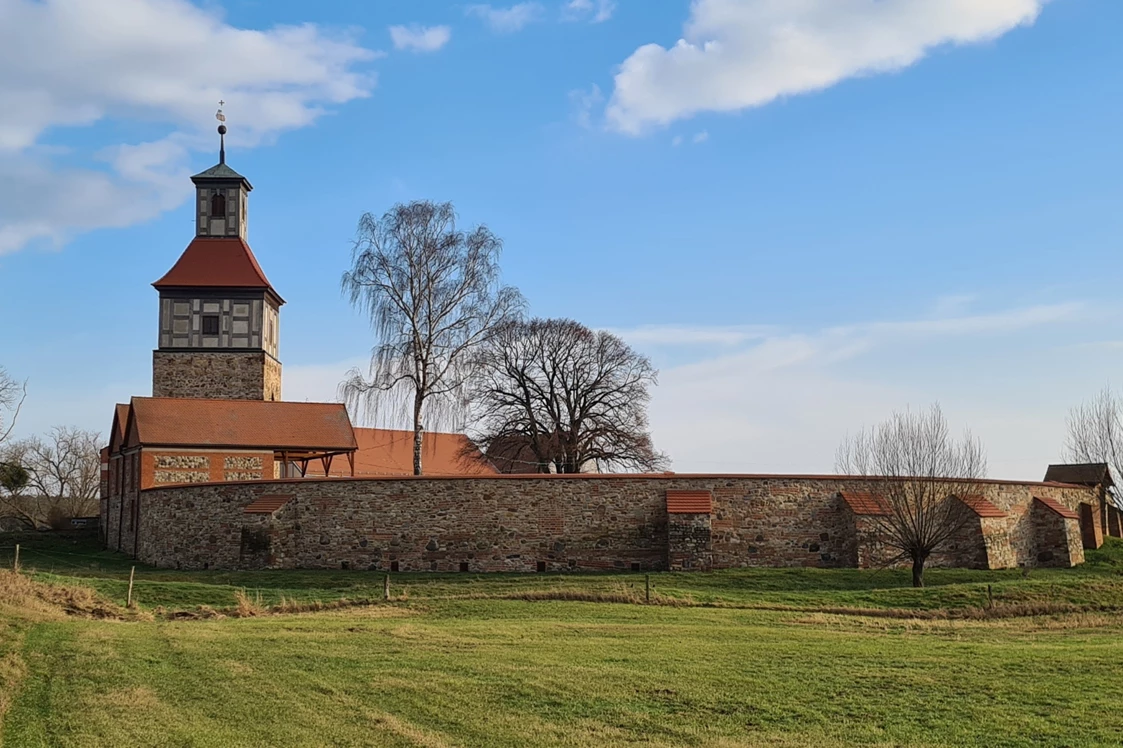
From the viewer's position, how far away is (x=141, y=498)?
105 feet

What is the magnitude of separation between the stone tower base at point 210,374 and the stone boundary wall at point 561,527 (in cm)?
1535

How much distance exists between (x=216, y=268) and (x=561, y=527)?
76.7 feet

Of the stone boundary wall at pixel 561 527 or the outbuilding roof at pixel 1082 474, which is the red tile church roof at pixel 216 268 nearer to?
the stone boundary wall at pixel 561 527

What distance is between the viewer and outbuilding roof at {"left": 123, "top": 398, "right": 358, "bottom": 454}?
34.2 metres

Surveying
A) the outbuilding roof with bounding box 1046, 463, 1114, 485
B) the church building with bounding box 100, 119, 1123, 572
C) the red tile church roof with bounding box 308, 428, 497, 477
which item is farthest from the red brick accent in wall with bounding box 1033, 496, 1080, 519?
the red tile church roof with bounding box 308, 428, 497, 477

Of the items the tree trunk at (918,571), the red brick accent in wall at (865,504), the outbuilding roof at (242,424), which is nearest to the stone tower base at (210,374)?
the outbuilding roof at (242,424)

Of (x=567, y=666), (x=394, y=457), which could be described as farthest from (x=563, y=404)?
(x=567, y=666)

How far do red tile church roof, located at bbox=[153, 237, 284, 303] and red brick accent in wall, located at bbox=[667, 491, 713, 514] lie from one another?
23.0 meters

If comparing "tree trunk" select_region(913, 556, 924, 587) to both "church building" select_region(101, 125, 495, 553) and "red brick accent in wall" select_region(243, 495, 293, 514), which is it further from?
"church building" select_region(101, 125, 495, 553)

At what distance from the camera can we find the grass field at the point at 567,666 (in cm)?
923

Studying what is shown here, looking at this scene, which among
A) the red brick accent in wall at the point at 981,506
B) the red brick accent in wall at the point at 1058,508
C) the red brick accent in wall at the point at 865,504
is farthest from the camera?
the red brick accent in wall at the point at 1058,508

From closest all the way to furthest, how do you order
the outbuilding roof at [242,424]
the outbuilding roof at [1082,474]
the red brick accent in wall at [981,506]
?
the red brick accent in wall at [981,506] → the outbuilding roof at [1082,474] → the outbuilding roof at [242,424]

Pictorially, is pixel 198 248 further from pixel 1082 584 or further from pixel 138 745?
pixel 138 745

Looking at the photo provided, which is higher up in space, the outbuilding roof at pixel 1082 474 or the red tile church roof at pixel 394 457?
the red tile church roof at pixel 394 457
